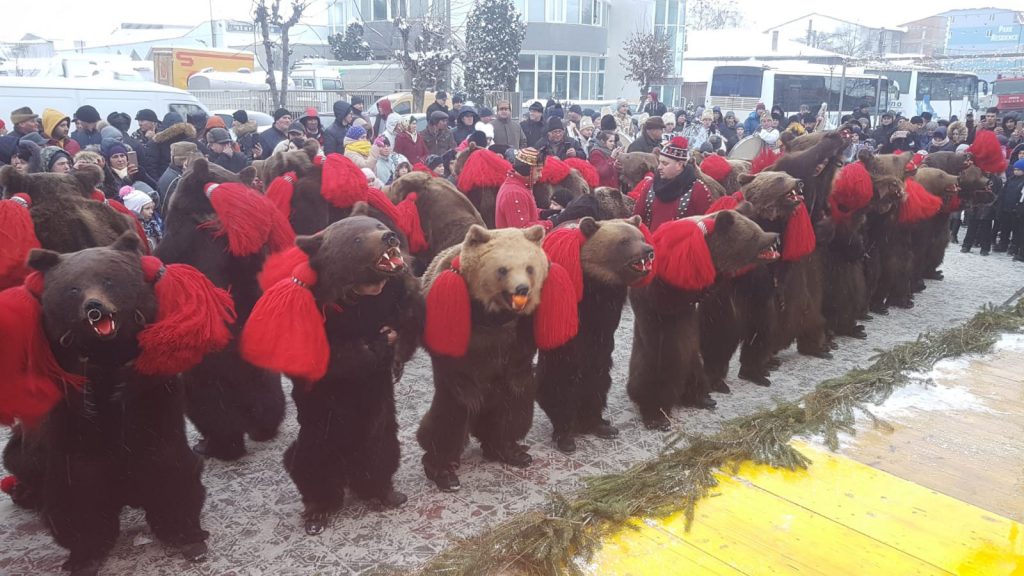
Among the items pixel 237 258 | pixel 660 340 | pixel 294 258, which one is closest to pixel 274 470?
pixel 237 258

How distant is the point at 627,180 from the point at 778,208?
3.04m

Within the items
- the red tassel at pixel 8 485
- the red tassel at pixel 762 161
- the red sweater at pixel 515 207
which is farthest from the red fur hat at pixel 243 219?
the red tassel at pixel 762 161

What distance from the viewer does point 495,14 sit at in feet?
82.2

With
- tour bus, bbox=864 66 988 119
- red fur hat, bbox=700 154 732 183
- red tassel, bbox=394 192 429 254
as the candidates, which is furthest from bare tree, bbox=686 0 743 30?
red tassel, bbox=394 192 429 254

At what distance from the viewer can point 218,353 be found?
420 centimetres

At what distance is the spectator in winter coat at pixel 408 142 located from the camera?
10.2m

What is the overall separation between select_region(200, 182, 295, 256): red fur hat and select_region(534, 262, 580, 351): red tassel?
1.73 meters

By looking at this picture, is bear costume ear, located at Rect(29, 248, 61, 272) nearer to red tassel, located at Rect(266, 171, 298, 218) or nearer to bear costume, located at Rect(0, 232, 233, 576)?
bear costume, located at Rect(0, 232, 233, 576)

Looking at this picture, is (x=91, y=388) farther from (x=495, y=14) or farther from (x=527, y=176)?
(x=495, y=14)

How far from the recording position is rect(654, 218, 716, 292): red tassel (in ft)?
14.7

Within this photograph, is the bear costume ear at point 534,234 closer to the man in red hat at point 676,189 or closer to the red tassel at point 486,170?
the man in red hat at point 676,189

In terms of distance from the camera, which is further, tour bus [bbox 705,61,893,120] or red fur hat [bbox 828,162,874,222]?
tour bus [bbox 705,61,893,120]

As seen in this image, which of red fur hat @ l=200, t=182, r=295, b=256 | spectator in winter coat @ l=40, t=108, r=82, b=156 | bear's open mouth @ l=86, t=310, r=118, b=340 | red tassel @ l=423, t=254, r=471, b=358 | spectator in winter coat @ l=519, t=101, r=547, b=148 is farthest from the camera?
spectator in winter coat @ l=519, t=101, r=547, b=148

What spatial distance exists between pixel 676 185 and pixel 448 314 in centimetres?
311
